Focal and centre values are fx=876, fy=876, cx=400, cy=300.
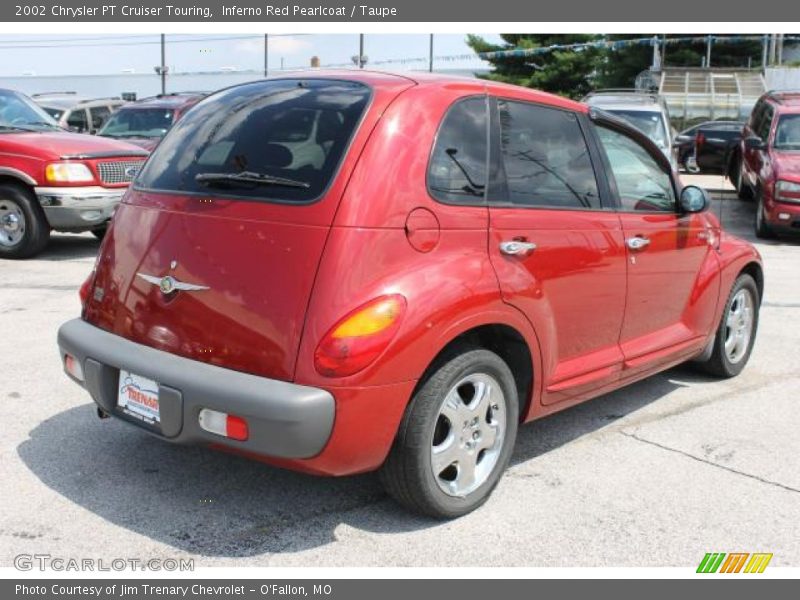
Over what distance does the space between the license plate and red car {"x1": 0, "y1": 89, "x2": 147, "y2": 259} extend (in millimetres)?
6317

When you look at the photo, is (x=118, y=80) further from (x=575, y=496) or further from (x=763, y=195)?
(x=575, y=496)

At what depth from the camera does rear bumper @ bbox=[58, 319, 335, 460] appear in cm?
303

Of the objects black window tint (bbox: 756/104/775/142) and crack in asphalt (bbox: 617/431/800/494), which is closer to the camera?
crack in asphalt (bbox: 617/431/800/494)

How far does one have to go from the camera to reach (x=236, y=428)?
3.13 m

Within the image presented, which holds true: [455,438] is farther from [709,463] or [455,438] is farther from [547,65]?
[547,65]

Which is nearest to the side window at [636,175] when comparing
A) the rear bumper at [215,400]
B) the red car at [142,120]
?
the rear bumper at [215,400]

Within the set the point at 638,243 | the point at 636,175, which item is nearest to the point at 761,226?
the point at 636,175

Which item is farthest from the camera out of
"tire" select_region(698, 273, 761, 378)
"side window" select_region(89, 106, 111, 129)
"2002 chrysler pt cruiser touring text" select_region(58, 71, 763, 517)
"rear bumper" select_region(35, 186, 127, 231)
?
"side window" select_region(89, 106, 111, 129)

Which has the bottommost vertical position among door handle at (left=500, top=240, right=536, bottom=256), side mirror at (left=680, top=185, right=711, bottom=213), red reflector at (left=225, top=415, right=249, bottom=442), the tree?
red reflector at (left=225, top=415, right=249, bottom=442)

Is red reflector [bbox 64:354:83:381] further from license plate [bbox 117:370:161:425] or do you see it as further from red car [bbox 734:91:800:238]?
red car [bbox 734:91:800:238]

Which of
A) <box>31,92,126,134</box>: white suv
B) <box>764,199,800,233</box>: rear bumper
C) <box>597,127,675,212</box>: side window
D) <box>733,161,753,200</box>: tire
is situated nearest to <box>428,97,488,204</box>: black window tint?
<box>597,127,675,212</box>: side window

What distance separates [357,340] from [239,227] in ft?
2.24

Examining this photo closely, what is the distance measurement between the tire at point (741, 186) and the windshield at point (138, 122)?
962 centimetres

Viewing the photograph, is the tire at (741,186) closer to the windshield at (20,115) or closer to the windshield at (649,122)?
the windshield at (649,122)
